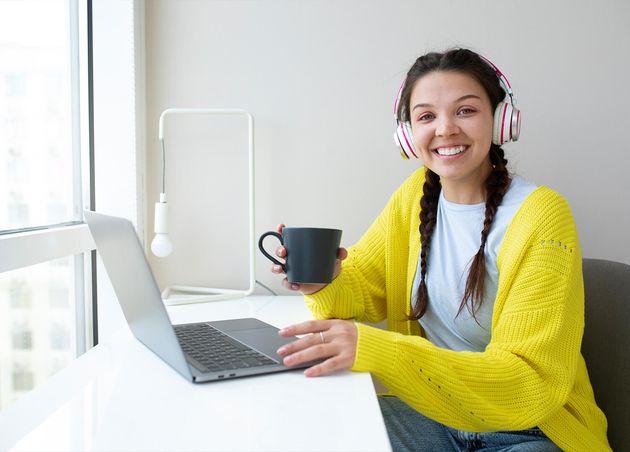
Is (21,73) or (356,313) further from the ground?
(21,73)

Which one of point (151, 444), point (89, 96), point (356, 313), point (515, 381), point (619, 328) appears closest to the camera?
point (151, 444)

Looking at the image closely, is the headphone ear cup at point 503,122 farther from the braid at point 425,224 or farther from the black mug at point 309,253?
the black mug at point 309,253

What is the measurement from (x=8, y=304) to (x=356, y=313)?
32.3 inches

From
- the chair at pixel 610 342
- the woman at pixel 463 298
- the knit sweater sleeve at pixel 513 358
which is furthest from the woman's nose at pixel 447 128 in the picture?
the chair at pixel 610 342

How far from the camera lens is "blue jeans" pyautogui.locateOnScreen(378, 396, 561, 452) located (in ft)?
3.49

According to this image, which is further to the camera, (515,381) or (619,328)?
(619,328)

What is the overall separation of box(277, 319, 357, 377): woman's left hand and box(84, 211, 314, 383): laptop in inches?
0.8

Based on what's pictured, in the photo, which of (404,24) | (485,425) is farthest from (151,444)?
(404,24)

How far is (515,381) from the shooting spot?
933mm

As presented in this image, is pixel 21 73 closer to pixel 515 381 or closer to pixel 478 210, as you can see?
pixel 478 210

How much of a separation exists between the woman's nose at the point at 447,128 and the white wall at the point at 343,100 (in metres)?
0.48

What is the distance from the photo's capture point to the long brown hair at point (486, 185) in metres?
1.19

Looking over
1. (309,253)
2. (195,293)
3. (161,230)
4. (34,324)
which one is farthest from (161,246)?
(309,253)

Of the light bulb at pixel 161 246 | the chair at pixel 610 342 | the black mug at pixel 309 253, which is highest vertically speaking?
the black mug at pixel 309 253
